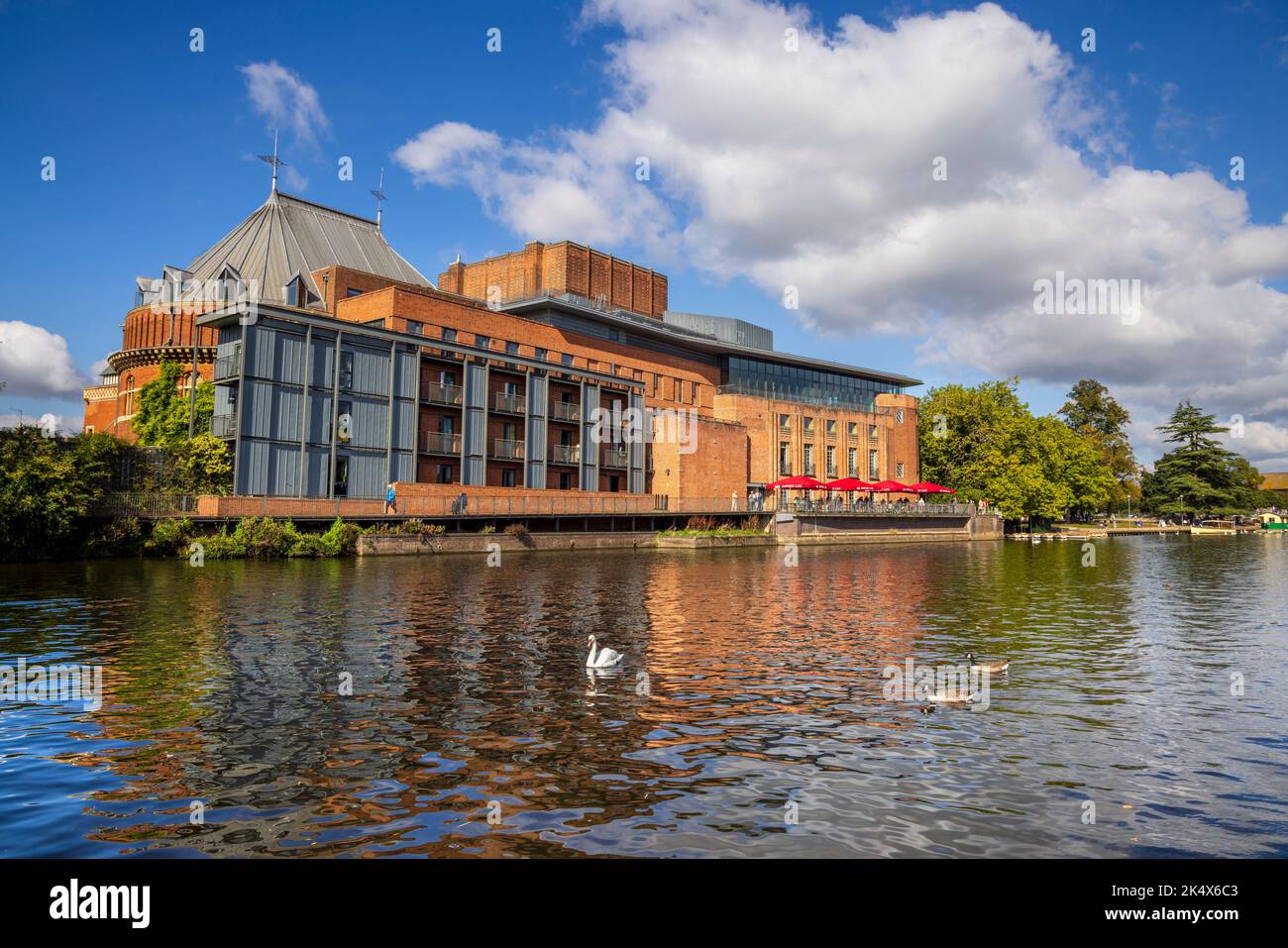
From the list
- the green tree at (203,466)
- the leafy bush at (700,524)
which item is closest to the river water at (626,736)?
the green tree at (203,466)

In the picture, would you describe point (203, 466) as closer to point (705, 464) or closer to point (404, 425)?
point (404, 425)

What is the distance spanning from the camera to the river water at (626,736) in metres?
6.90

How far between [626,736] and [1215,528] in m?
141

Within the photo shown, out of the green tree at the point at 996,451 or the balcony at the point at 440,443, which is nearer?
the balcony at the point at 440,443

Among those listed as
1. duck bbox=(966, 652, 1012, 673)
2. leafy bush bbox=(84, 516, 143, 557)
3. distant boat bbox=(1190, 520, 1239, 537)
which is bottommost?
duck bbox=(966, 652, 1012, 673)

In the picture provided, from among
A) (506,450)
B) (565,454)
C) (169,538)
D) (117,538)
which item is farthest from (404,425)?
(117,538)

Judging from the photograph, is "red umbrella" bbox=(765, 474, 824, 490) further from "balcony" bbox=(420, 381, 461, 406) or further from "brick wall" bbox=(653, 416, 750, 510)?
"balcony" bbox=(420, 381, 461, 406)

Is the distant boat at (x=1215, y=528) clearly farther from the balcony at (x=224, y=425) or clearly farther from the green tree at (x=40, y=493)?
the green tree at (x=40, y=493)

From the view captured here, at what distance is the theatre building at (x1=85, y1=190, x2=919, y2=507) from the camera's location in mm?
42844

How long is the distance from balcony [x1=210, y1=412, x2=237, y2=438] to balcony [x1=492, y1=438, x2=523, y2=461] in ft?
52.6

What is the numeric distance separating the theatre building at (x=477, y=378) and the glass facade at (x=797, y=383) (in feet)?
0.64

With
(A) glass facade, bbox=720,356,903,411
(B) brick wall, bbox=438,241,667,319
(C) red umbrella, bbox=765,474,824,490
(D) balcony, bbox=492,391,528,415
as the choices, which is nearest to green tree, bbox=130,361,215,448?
(D) balcony, bbox=492,391,528,415

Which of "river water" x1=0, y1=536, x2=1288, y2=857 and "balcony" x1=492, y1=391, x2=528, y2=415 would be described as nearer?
"river water" x1=0, y1=536, x2=1288, y2=857
